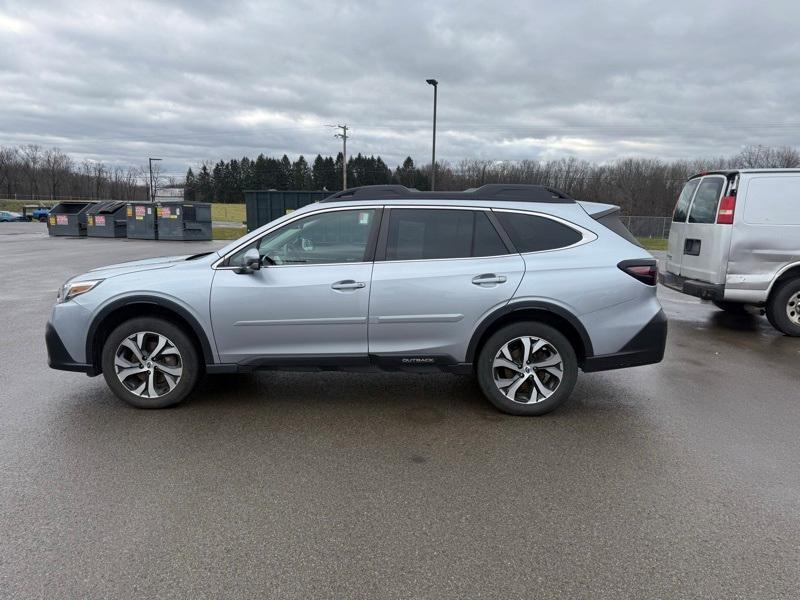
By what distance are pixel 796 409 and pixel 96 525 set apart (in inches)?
212

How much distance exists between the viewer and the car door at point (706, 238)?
7352 millimetres

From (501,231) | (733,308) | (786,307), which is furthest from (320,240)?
(733,308)

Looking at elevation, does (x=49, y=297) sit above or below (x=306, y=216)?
below

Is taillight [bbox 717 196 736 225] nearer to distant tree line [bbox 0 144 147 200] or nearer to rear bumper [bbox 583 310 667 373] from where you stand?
rear bumper [bbox 583 310 667 373]

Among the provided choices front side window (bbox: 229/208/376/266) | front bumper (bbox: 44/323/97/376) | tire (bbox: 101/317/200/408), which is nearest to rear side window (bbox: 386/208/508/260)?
front side window (bbox: 229/208/376/266)

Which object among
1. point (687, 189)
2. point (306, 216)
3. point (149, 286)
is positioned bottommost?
point (149, 286)

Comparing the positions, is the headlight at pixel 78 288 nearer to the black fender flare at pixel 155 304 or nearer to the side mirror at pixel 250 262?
the black fender flare at pixel 155 304

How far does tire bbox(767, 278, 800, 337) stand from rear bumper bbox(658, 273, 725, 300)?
0.77m

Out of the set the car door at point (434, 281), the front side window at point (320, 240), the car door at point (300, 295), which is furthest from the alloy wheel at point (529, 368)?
the front side window at point (320, 240)

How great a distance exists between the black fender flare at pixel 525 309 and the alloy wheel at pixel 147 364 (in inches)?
94.7

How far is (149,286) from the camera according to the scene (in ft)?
14.3

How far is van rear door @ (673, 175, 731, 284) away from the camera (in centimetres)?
735

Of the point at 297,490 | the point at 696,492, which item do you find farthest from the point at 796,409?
the point at 297,490

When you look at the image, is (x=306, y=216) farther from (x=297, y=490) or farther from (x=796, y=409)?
(x=796, y=409)
